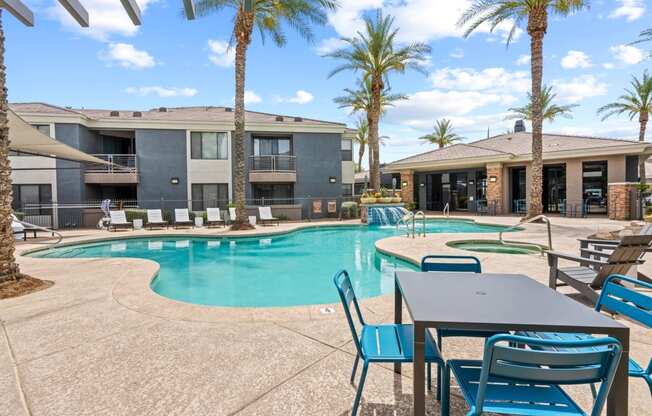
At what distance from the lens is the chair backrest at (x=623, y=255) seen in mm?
3854

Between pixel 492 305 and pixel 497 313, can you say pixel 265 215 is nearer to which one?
pixel 492 305

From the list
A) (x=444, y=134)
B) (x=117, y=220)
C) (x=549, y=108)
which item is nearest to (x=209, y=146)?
(x=117, y=220)

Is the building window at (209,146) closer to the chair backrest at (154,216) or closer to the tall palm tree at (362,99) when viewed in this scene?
the chair backrest at (154,216)

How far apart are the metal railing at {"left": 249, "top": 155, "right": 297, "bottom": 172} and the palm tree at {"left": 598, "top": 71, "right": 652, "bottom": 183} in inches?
957

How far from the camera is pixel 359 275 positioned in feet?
26.7

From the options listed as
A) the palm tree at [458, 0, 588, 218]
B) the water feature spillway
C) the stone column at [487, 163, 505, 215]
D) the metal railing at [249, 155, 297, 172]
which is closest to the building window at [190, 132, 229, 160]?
the metal railing at [249, 155, 297, 172]

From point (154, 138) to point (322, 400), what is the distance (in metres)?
19.7

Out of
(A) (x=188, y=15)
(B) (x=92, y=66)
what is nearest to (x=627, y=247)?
(A) (x=188, y=15)

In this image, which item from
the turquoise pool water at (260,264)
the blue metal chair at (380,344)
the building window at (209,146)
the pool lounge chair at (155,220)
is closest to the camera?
the blue metal chair at (380,344)

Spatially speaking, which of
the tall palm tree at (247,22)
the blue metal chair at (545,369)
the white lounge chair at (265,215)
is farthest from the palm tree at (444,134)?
the blue metal chair at (545,369)

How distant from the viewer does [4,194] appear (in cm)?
538

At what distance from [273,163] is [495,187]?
13.7m

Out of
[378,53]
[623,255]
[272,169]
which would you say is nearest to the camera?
[623,255]

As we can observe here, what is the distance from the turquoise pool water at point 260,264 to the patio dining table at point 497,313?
4336mm
